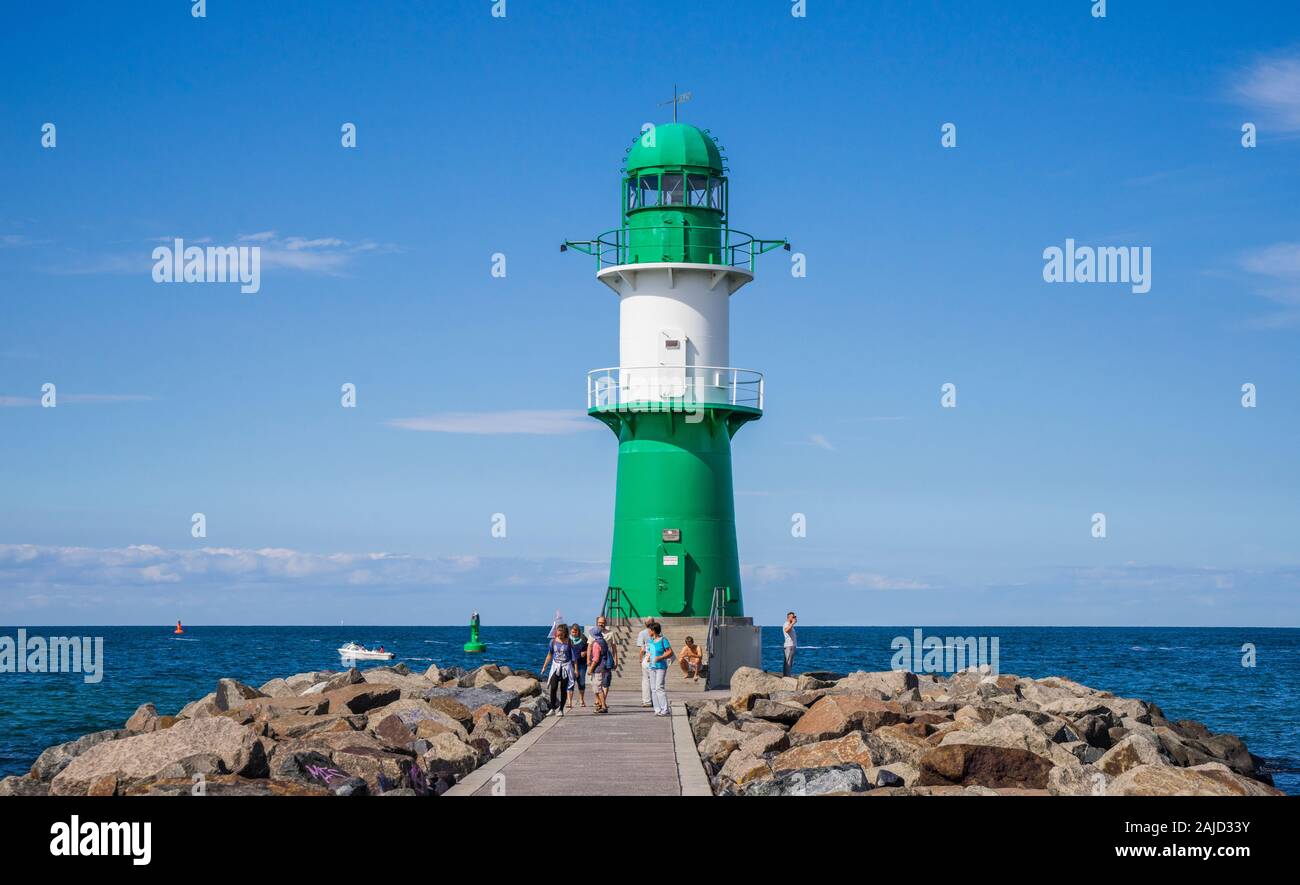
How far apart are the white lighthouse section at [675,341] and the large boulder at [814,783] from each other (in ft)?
50.4

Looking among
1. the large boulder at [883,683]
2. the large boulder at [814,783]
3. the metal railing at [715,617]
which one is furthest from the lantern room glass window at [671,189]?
the large boulder at [814,783]

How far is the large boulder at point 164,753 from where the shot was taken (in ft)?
58.3

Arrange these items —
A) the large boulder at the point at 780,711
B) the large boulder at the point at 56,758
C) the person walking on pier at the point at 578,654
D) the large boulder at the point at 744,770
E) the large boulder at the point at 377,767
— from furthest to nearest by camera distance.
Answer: the person walking on pier at the point at 578,654, the large boulder at the point at 780,711, the large boulder at the point at 56,758, the large boulder at the point at 377,767, the large boulder at the point at 744,770

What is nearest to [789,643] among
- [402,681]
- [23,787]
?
[402,681]

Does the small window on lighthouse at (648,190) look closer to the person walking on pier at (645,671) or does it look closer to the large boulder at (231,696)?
the person walking on pier at (645,671)

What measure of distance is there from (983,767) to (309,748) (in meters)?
7.73

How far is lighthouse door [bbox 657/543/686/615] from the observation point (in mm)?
31344

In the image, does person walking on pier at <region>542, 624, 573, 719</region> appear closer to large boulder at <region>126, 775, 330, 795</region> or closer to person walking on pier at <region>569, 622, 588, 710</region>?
person walking on pier at <region>569, 622, 588, 710</region>

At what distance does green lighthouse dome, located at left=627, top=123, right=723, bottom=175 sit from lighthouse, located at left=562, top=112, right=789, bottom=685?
0.03 metres

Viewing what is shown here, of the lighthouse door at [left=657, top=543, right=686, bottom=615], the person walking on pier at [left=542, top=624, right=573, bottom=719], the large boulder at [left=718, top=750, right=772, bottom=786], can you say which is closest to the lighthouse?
the lighthouse door at [left=657, top=543, right=686, bottom=615]

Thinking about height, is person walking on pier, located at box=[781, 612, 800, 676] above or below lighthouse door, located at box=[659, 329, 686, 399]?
below

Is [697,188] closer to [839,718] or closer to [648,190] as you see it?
[648,190]
